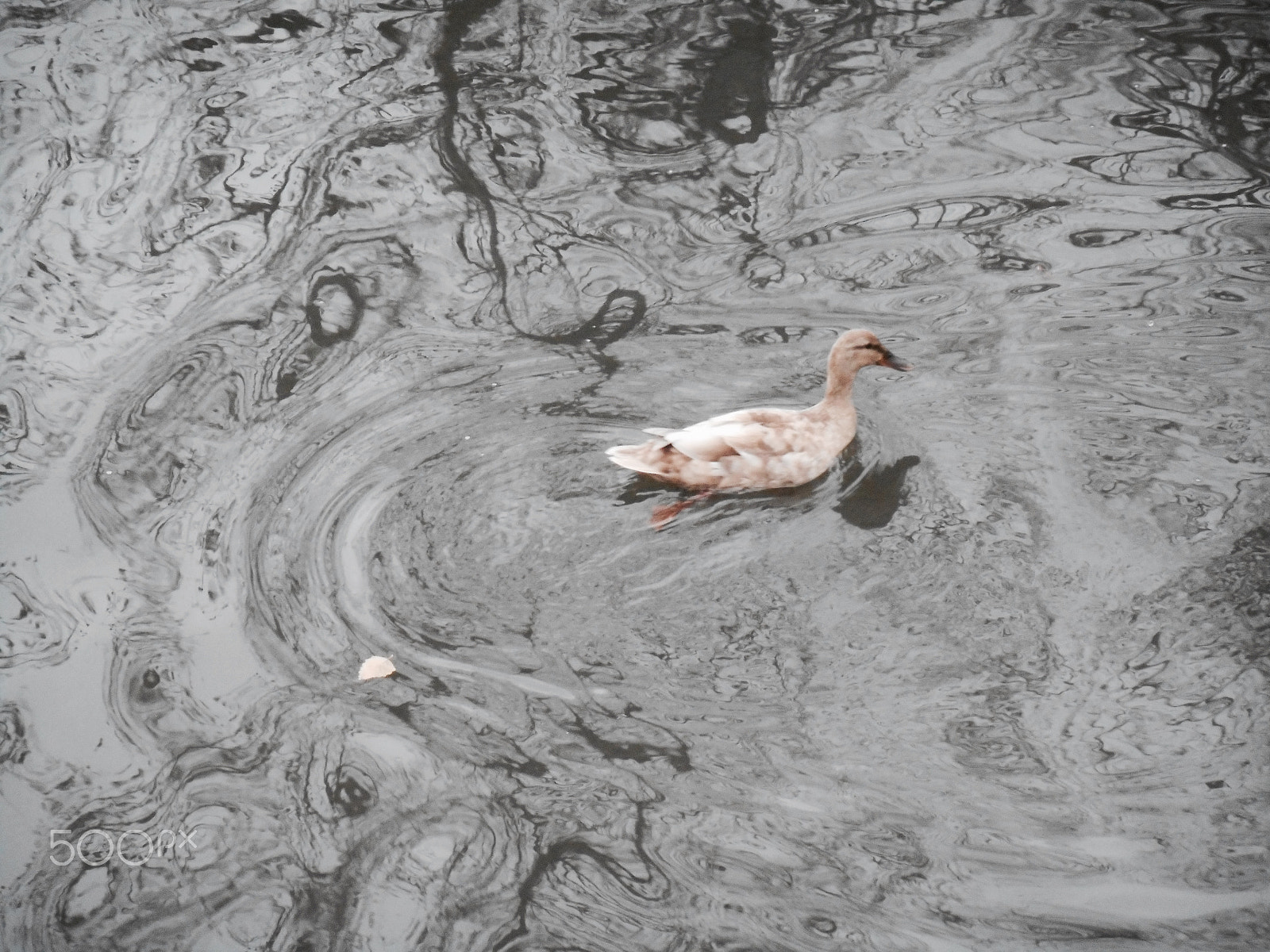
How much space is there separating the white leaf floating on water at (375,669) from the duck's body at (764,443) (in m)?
1.46

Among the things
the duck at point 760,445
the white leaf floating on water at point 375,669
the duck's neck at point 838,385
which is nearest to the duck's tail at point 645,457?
the duck at point 760,445

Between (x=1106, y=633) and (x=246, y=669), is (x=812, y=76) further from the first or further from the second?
(x=246, y=669)

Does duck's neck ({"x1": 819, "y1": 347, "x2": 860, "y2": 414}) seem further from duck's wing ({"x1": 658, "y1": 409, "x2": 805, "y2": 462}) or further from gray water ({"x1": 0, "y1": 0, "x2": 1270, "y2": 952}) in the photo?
gray water ({"x1": 0, "y1": 0, "x2": 1270, "y2": 952})

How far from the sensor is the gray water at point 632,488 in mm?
4344

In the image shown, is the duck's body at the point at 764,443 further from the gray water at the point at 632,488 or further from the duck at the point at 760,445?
the gray water at the point at 632,488

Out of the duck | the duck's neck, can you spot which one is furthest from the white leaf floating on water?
the duck's neck

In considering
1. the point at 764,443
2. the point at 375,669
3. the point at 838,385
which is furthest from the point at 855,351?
the point at 375,669

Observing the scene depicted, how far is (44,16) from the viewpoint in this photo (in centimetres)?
948

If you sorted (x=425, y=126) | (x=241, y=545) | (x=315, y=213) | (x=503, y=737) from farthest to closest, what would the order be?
(x=425, y=126), (x=315, y=213), (x=241, y=545), (x=503, y=737)

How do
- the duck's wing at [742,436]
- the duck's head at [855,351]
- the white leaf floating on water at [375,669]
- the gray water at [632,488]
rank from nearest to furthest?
the gray water at [632,488]
the white leaf floating on water at [375,669]
the duck's wing at [742,436]
the duck's head at [855,351]

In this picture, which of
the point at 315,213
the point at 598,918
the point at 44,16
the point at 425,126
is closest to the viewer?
the point at 598,918

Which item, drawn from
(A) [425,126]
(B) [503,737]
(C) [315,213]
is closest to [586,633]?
(B) [503,737]

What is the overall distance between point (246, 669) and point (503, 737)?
1.17 meters

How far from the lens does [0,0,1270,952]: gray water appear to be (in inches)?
171
